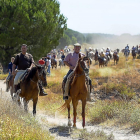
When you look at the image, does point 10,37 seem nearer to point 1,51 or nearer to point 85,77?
point 1,51

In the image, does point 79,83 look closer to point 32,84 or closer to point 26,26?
point 32,84

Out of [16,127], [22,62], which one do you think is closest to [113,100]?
[22,62]

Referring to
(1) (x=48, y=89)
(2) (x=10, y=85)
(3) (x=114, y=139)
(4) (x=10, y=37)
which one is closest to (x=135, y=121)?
(3) (x=114, y=139)

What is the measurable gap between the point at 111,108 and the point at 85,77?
265 cm

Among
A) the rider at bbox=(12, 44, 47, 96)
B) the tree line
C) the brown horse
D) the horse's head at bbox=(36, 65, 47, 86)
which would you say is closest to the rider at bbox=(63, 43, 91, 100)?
the brown horse

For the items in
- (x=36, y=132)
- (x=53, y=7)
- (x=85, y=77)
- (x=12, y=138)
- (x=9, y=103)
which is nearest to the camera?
→ (x=12, y=138)

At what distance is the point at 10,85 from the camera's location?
12.4 metres

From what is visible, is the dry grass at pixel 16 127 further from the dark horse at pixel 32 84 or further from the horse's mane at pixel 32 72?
the horse's mane at pixel 32 72

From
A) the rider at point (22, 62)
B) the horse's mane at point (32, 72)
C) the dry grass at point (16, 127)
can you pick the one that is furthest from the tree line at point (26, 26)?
the dry grass at point (16, 127)

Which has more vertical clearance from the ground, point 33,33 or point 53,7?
point 53,7

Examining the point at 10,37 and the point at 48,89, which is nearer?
the point at 48,89

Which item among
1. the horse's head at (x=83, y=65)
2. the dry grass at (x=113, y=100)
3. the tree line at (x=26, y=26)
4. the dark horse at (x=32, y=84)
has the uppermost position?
the tree line at (x=26, y=26)

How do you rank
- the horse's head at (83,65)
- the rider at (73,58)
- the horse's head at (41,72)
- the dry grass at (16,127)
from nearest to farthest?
the dry grass at (16,127), the horse's head at (83,65), the rider at (73,58), the horse's head at (41,72)

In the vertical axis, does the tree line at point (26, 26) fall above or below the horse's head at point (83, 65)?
above
